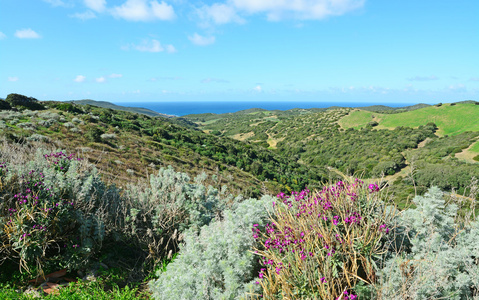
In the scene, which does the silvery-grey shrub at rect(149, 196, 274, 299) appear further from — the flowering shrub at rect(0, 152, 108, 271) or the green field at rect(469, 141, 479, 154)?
the green field at rect(469, 141, 479, 154)

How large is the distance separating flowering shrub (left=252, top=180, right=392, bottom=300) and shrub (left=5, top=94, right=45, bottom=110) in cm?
3487

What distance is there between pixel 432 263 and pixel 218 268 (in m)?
2.55

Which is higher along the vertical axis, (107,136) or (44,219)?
(107,136)

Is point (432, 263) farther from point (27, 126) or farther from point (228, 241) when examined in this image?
point (27, 126)

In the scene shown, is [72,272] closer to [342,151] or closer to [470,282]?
[470,282]

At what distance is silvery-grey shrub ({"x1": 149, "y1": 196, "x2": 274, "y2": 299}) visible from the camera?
126 inches

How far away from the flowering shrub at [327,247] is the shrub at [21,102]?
114 feet

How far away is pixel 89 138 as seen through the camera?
1972 cm

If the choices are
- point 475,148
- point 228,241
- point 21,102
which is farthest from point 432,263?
point 475,148

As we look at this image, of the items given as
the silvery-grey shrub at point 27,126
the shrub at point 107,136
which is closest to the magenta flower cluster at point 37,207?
the silvery-grey shrub at point 27,126

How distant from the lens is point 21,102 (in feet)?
95.0

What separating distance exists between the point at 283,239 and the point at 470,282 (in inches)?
82.3

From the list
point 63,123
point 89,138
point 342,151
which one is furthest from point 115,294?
point 342,151

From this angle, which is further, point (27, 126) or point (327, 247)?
point (27, 126)
